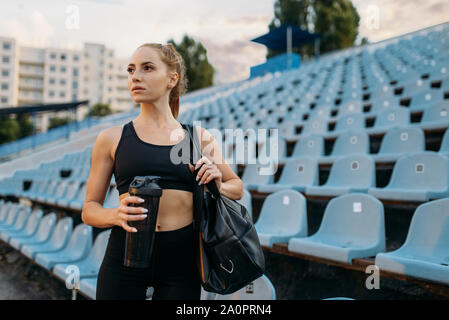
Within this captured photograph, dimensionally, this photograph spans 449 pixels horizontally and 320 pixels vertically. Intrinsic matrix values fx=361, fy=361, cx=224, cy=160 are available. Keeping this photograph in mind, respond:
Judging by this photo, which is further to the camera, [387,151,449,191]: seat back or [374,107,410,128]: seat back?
[374,107,410,128]: seat back

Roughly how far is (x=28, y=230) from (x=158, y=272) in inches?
125

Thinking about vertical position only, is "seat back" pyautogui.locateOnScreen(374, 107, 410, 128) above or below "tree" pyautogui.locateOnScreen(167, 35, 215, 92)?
below

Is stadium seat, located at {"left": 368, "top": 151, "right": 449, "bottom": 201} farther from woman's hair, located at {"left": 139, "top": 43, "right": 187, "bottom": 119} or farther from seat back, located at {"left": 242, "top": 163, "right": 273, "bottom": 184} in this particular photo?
woman's hair, located at {"left": 139, "top": 43, "right": 187, "bottom": 119}

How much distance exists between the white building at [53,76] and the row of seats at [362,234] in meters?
38.5

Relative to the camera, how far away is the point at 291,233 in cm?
201

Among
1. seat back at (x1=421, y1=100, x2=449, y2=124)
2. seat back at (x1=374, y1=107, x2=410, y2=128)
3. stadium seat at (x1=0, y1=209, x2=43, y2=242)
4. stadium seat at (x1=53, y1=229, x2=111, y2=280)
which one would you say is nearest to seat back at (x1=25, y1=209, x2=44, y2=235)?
stadium seat at (x1=0, y1=209, x2=43, y2=242)

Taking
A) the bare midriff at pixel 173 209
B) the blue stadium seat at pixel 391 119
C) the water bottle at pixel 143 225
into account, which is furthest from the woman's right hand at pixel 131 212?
the blue stadium seat at pixel 391 119

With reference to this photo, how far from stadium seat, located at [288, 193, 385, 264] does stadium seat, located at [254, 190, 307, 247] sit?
119 mm

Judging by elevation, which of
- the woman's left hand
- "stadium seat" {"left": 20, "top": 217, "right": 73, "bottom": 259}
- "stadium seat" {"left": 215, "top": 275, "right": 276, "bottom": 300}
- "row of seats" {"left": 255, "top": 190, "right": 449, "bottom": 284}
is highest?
the woman's left hand

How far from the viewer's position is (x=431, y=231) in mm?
1545

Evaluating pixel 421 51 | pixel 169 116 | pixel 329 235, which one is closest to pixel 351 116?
pixel 329 235

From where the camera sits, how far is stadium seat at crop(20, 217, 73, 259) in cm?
278
